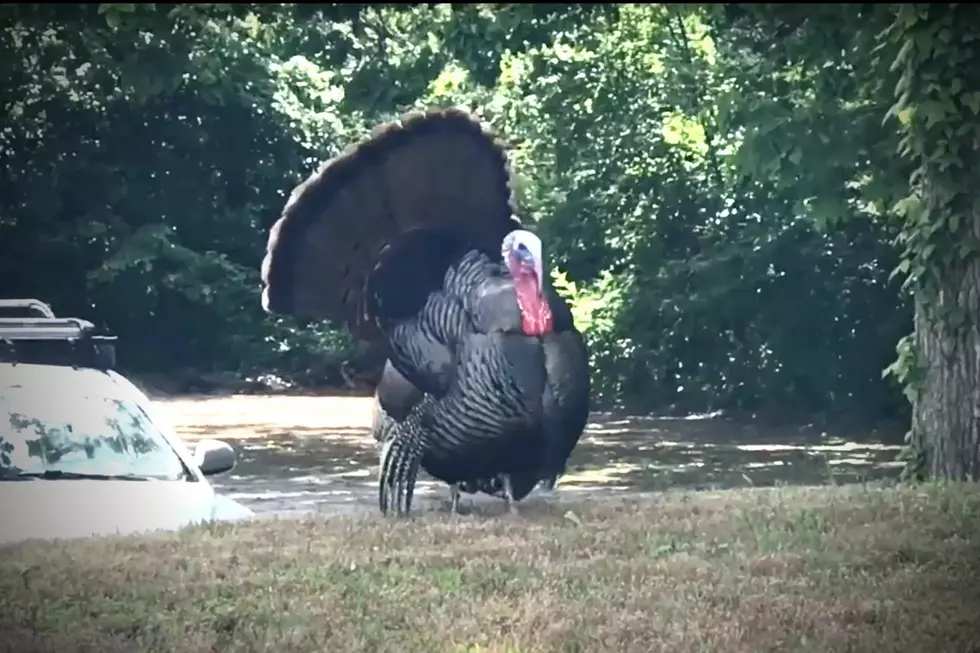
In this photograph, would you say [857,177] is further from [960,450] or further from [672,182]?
[960,450]

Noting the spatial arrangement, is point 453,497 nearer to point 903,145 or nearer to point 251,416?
point 251,416

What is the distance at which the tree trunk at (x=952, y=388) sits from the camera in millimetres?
3340

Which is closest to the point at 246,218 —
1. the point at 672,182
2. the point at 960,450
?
the point at 672,182

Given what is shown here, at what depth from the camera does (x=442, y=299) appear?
329 centimetres

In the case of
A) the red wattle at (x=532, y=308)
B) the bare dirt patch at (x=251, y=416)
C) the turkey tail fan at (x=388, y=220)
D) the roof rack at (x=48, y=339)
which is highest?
the turkey tail fan at (x=388, y=220)

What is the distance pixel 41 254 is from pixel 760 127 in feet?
4.49

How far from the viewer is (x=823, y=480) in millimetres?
3215

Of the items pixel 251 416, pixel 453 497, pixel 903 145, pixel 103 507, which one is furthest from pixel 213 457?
pixel 903 145

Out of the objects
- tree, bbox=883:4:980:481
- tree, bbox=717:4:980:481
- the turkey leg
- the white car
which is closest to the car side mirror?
the white car

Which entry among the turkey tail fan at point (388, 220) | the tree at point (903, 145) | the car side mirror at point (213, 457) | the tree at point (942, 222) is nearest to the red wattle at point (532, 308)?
the turkey tail fan at point (388, 220)

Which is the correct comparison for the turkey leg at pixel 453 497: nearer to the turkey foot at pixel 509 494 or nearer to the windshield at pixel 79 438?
the turkey foot at pixel 509 494

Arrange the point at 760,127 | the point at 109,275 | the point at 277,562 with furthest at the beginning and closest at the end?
the point at 760,127, the point at 109,275, the point at 277,562

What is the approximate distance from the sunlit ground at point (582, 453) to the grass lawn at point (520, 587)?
105mm

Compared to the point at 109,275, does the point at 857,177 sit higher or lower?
higher
